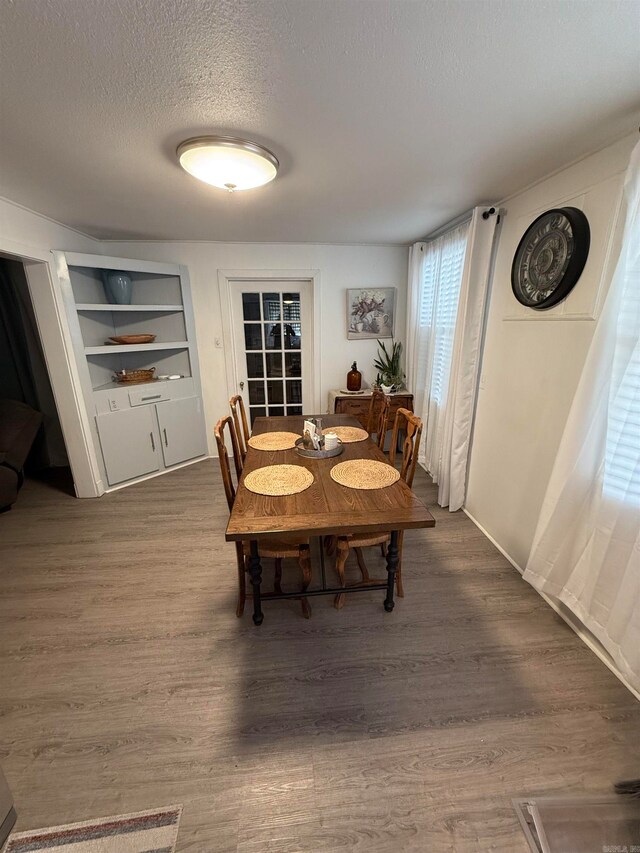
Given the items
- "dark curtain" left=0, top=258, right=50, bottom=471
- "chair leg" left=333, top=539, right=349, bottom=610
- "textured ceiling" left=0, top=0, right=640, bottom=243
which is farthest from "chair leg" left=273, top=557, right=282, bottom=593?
"dark curtain" left=0, top=258, right=50, bottom=471

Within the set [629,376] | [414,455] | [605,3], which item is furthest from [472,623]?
[605,3]

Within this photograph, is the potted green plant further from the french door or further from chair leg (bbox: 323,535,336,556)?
chair leg (bbox: 323,535,336,556)

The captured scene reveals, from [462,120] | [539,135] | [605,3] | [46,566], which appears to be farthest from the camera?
[46,566]

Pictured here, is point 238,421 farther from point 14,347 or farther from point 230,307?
point 14,347

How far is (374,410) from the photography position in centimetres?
315

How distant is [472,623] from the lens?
67.8 inches

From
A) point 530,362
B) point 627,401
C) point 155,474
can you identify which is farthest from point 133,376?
point 627,401

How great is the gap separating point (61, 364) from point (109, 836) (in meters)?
2.88

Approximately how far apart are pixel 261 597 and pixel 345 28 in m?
2.15

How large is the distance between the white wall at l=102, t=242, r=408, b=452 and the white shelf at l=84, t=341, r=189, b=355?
0.25 metres

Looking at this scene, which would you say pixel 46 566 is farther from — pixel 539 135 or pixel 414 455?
pixel 539 135

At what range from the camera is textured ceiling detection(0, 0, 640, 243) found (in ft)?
2.81

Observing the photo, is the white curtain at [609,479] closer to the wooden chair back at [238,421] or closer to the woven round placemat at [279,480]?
the woven round placemat at [279,480]

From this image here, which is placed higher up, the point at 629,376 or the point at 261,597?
the point at 629,376
